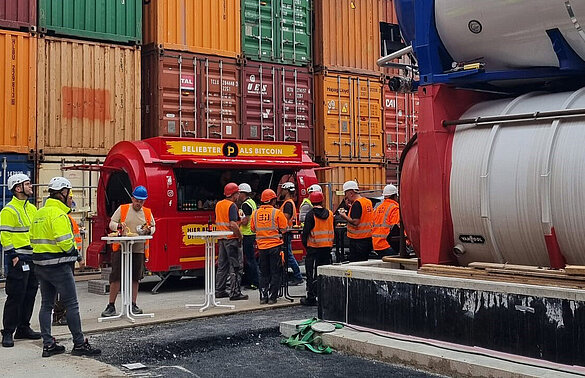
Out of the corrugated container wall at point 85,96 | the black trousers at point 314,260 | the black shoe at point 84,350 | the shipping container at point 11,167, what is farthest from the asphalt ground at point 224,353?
the corrugated container wall at point 85,96

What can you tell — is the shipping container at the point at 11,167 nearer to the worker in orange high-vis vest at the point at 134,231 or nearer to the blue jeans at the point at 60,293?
the worker in orange high-vis vest at the point at 134,231

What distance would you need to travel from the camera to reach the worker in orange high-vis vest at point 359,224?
9703 mm

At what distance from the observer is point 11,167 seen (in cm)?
1324

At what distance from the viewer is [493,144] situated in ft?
A: 20.0

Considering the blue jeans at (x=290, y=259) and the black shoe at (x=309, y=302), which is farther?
the blue jeans at (x=290, y=259)

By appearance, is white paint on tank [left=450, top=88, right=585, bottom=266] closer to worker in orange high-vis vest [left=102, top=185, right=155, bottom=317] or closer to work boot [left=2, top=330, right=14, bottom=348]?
worker in orange high-vis vest [left=102, top=185, right=155, bottom=317]

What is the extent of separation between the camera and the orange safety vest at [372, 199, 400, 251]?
9789 millimetres

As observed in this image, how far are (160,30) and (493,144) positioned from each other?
10555 mm

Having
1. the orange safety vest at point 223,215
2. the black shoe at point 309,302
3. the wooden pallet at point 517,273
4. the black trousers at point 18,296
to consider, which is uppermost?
the orange safety vest at point 223,215

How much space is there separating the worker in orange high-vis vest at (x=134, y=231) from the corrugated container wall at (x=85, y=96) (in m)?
5.21

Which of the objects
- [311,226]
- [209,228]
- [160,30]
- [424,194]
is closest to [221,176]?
[209,228]

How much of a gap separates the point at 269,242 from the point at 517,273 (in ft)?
15.1

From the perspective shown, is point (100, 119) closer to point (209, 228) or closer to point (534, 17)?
point (209, 228)

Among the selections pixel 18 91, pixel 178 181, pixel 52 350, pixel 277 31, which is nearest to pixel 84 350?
pixel 52 350
